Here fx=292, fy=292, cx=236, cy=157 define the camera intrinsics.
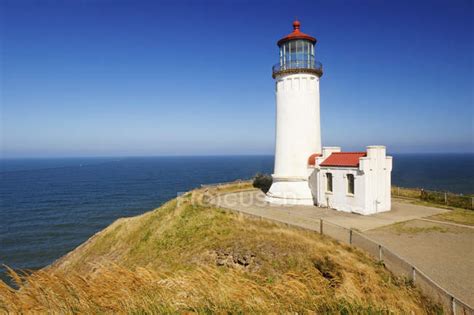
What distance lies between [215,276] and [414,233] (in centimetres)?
1171

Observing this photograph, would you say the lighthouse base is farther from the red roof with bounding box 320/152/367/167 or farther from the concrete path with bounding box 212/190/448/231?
the red roof with bounding box 320/152/367/167

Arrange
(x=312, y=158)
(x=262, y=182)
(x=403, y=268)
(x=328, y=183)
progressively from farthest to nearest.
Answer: (x=262, y=182) < (x=312, y=158) < (x=328, y=183) < (x=403, y=268)

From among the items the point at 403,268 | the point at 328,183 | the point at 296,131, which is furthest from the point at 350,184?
the point at 403,268

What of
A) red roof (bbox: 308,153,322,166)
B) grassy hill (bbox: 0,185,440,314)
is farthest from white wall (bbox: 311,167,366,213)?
grassy hill (bbox: 0,185,440,314)

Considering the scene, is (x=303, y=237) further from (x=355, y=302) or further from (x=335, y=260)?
(x=355, y=302)

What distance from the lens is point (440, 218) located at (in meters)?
16.0

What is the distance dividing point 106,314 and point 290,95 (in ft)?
60.8

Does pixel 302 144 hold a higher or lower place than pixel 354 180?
higher

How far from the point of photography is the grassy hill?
172 inches

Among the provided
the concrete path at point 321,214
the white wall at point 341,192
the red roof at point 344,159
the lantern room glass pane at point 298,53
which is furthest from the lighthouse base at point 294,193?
the lantern room glass pane at point 298,53

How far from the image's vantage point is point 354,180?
58.1ft

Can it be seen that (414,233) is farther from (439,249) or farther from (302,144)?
(302,144)

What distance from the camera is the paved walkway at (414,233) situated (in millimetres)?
8978

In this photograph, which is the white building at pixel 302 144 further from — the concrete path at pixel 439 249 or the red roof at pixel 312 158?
the concrete path at pixel 439 249
